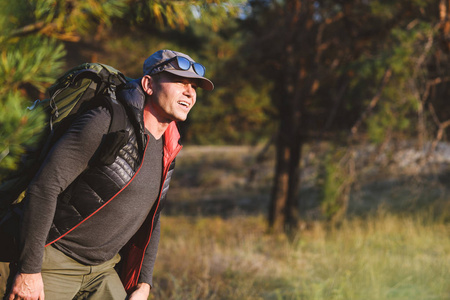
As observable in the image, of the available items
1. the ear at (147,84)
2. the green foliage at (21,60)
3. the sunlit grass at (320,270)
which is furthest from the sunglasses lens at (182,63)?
the sunlit grass at (320,270)

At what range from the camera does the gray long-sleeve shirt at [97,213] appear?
1.77 metres

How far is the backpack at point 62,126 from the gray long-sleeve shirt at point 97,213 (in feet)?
0.19

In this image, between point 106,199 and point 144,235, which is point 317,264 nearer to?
point 144,235

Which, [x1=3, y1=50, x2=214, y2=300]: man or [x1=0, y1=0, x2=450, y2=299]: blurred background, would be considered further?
[x1=0, y1=0, x2=450, y2=299]: blurred background

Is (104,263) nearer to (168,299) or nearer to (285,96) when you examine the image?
(168,299)

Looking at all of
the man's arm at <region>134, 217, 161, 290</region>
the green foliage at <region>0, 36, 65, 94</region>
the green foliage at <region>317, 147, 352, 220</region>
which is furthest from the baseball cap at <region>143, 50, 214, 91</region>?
the green foliage at <region>317, 147, 352, 220</region>

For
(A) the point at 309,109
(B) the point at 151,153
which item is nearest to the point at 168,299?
(B) the point at 151,153

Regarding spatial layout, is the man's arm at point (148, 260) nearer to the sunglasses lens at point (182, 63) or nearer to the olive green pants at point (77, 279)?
the olive green pants at point (77, 279)

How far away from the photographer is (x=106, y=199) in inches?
78.5

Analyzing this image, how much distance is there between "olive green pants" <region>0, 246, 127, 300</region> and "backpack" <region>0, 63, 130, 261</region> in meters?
0.18

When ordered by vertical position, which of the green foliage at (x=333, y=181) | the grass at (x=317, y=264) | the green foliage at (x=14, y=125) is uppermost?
the green foliage at (x=14, y=125)

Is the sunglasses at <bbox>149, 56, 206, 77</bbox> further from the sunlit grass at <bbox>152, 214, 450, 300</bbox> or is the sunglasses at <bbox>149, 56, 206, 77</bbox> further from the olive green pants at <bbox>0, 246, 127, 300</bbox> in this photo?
the sunlit grass at <bbox>152, 214, 450, 300</bbox>

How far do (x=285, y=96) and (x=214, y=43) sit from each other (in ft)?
33.9

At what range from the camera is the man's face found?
2199mm
